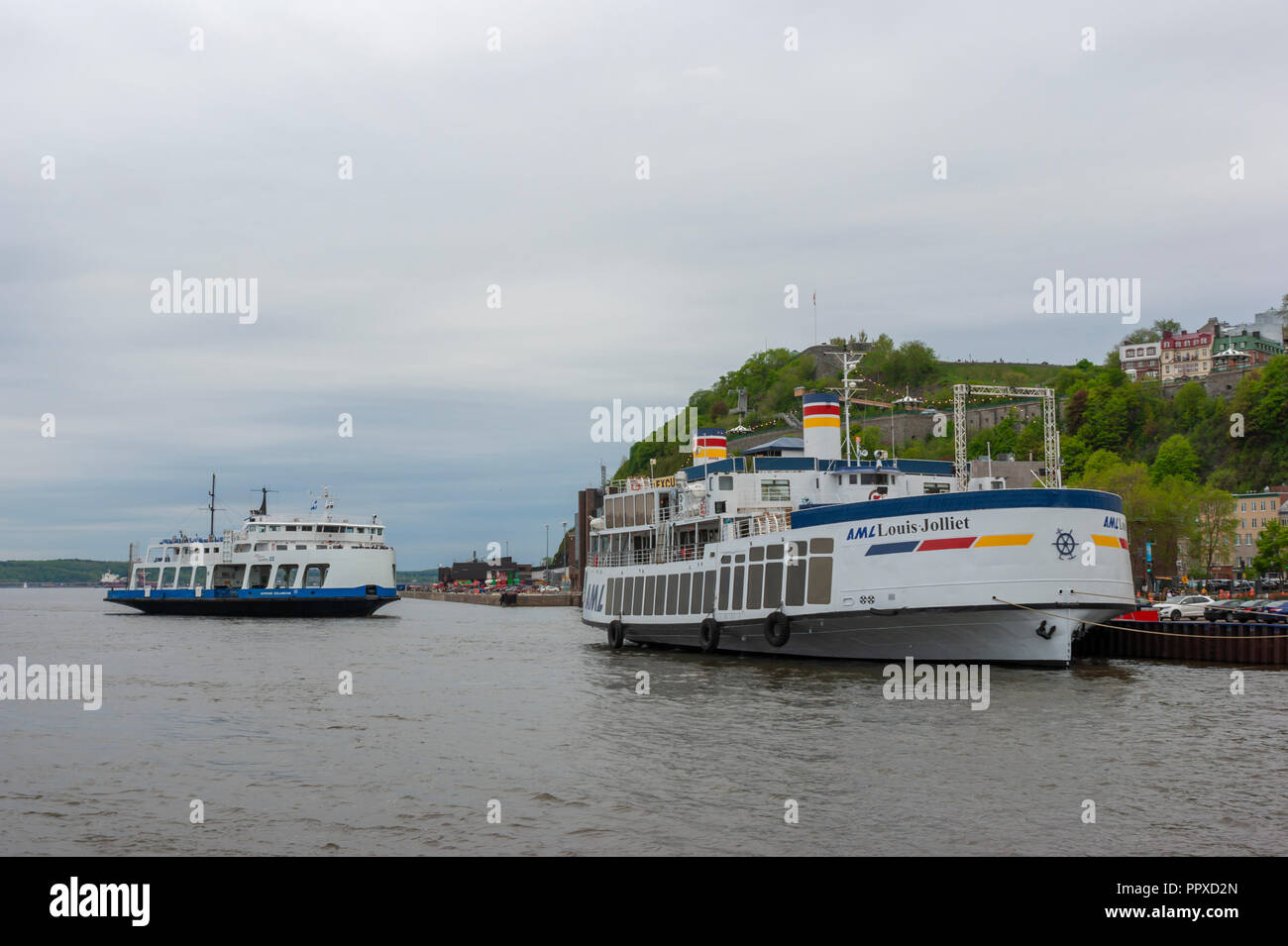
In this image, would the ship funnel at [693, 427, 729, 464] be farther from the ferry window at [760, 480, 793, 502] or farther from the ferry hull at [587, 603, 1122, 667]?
the ferry hull at [587, 603, 1122, 667]

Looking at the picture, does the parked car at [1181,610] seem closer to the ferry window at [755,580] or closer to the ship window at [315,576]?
the ferry window at [755,580]

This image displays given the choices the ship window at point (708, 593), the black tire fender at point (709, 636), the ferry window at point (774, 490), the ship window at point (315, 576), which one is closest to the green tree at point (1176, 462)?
the ship window at point (315, 576)

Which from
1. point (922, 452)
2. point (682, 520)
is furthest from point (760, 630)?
point (922, 452)

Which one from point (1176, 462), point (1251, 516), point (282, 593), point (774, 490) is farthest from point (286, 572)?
point (1251, 516)

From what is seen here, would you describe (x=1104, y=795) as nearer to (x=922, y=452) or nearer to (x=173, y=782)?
(x=173, y=782)

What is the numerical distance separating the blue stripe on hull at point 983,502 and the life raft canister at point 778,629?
4.86 m

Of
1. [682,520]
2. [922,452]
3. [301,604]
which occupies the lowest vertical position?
[301,604]

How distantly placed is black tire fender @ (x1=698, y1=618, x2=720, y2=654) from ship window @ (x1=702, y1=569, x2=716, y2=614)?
642 millimetres

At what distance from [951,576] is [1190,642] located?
16.3 metres

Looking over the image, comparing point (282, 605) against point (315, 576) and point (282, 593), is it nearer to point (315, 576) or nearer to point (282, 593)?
point (282, 593)

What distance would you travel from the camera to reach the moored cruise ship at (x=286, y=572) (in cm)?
9944

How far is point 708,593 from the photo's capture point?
45938 mm
